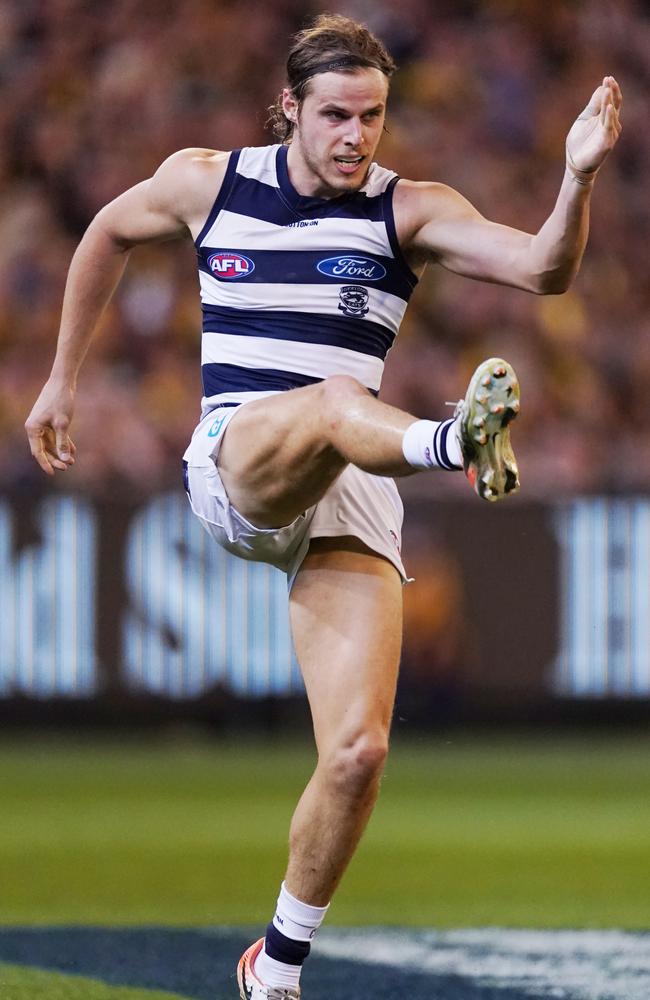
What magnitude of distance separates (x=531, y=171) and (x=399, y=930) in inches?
433

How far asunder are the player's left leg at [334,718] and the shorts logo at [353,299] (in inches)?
23.5

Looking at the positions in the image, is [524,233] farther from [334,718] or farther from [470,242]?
[334,718]

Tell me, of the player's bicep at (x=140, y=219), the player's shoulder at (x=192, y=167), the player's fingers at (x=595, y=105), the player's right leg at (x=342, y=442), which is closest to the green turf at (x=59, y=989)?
the player's right leg at (x=342, y=442)

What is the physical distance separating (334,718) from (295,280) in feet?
3.73

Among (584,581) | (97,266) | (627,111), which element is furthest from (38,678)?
(627,111)

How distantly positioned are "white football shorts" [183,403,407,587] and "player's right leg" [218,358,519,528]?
6 centimetres

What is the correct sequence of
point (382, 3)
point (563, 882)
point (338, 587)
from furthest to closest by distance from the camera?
1. point (382, 3)
2. point (563, 882)
3. point (338, 587)

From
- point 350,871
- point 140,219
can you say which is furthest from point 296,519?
point 350,871

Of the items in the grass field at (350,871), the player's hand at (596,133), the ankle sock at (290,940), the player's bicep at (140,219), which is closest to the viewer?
the player's hand at (596,133)

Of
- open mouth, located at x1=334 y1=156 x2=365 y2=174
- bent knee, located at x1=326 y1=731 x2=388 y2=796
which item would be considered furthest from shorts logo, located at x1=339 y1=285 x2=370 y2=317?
bent knee, located at x1=326 y1=731 x2=388 y2=796

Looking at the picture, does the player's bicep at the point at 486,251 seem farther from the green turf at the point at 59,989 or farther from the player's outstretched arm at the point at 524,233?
the green turf at the point at 59,989

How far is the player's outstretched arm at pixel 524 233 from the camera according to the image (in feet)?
13.4

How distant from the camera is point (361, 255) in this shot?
Result: 4633 millimetres

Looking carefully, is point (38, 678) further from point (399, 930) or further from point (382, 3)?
point (382, 3)
